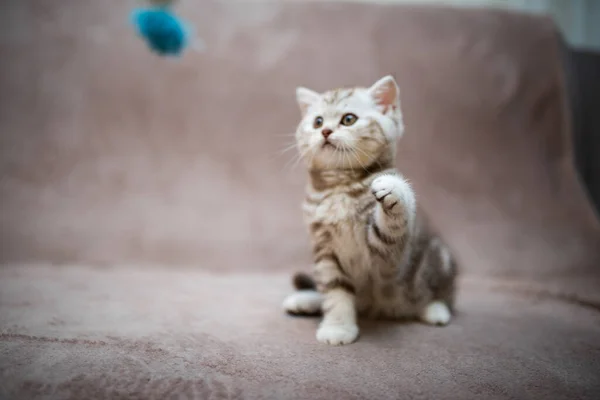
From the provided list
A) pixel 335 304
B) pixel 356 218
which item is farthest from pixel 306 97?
pixel 335 304

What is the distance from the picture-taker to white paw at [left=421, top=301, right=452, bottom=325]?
1151 mm

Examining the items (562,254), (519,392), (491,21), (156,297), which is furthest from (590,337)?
(491,21)

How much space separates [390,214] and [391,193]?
0.19 feet

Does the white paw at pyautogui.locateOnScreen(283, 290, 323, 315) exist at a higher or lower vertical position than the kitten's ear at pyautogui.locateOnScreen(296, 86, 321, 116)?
lower

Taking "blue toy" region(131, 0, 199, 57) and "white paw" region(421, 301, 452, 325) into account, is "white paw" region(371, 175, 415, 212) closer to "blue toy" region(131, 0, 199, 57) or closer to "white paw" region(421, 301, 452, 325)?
"white paw" region(421, 301, 452, 325)

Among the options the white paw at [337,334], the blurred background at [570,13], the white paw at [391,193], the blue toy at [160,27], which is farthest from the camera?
the blurred background at [570,13]

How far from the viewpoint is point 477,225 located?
6.33 ft

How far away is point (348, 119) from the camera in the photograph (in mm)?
1045

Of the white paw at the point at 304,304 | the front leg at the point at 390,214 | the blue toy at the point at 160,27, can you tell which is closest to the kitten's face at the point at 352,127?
the front leg at the point at 390,214

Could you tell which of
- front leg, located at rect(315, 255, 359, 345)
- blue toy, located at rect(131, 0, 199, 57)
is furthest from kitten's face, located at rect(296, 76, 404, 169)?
blue toy, located at rect(131, 0, 199, 57)

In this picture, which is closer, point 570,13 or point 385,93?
point 385,93

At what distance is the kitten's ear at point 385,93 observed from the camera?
1.06m

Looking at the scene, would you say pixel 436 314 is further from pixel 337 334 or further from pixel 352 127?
pixel 352 127

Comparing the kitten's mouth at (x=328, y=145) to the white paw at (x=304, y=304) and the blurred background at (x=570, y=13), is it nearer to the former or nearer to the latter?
the white paw at (x=304, y=304)
